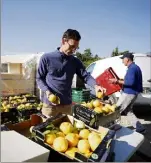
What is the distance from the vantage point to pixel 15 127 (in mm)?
2367

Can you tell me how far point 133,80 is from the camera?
592cm

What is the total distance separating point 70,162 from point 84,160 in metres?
0.15

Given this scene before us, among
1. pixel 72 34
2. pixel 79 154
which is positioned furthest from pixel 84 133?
pixel 72 34

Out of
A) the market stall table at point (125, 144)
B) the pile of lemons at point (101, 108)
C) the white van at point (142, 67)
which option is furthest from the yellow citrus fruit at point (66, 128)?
the white van at point (142, 67)

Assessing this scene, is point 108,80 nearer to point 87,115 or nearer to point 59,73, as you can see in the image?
point 59,73

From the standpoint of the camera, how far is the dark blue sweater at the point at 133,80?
5.93 metres

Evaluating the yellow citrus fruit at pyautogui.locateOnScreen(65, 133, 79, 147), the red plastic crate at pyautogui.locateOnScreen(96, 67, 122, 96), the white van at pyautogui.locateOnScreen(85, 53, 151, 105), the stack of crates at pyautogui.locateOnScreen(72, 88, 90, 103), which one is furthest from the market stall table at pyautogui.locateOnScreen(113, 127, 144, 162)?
the stack of crates at pyautogui.locateOnScreen(72, 88, 90, 103)

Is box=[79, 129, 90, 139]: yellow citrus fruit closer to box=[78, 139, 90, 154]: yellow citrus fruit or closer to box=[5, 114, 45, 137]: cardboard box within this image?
box=[78, 139, 90, 154]: yellow citrus fruit

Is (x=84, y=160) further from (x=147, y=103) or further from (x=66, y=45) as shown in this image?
(x=147, y=103)

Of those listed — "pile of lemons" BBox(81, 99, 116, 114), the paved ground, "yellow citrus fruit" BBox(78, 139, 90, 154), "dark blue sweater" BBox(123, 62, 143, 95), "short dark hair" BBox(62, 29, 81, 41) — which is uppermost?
"short dark hair" BBox(62, 29, 81, 41)

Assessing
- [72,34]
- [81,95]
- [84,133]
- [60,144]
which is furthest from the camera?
[81,95]

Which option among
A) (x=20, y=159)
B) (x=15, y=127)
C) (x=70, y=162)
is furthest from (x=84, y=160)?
(x=15, y=127)

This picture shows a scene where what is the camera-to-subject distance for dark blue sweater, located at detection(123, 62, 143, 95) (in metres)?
5.93

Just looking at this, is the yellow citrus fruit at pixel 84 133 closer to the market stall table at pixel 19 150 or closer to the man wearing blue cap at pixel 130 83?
the market stall table at pixel 19 150
